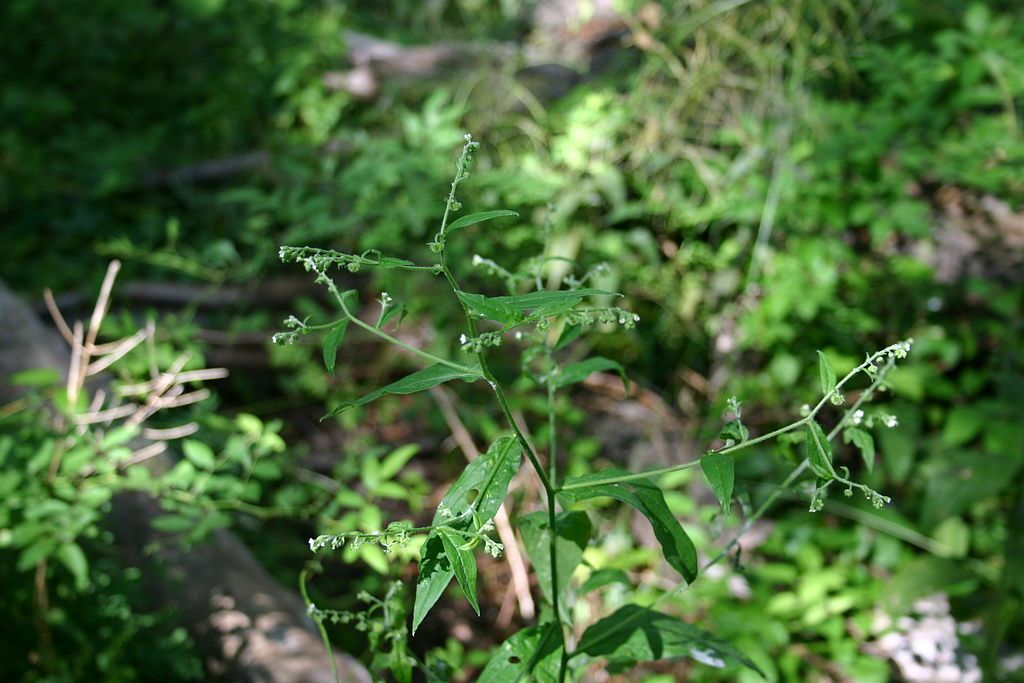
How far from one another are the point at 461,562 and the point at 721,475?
0.81 feet

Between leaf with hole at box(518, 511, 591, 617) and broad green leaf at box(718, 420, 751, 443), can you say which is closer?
broad green leaf at box(718, 420, 751, 443)

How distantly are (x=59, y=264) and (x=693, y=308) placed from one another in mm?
2466

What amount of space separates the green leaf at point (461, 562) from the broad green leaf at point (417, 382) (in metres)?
0.13

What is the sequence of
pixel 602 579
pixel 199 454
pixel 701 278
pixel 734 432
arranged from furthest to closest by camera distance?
1. pixel 701 278
2. pixel 199 454
3. pixel 602 579
4. pixel 734 432

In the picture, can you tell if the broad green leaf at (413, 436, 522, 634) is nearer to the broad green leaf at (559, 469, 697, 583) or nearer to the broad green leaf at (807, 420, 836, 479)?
the broad green leaf at (559, 469, 697, 583)

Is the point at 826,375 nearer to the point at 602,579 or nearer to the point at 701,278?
the point at 602,579

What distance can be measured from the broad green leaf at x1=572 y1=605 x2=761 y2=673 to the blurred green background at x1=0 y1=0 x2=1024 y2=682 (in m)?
0.76

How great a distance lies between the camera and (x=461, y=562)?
0.68m

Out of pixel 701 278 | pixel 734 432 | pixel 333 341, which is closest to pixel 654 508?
pixel 734 432

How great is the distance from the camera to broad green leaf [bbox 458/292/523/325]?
2.22 ft

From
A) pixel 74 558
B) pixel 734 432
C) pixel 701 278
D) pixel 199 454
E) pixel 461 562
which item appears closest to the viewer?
pixel 461 562

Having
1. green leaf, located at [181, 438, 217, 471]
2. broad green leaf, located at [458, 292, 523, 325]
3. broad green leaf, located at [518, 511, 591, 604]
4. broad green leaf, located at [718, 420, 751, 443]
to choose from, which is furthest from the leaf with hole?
green leaf, located at [181, 438, 217, 471]

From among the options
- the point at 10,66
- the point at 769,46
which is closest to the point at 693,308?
the point at 769,46

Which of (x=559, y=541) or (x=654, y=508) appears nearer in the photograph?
(x=654, y=508)
